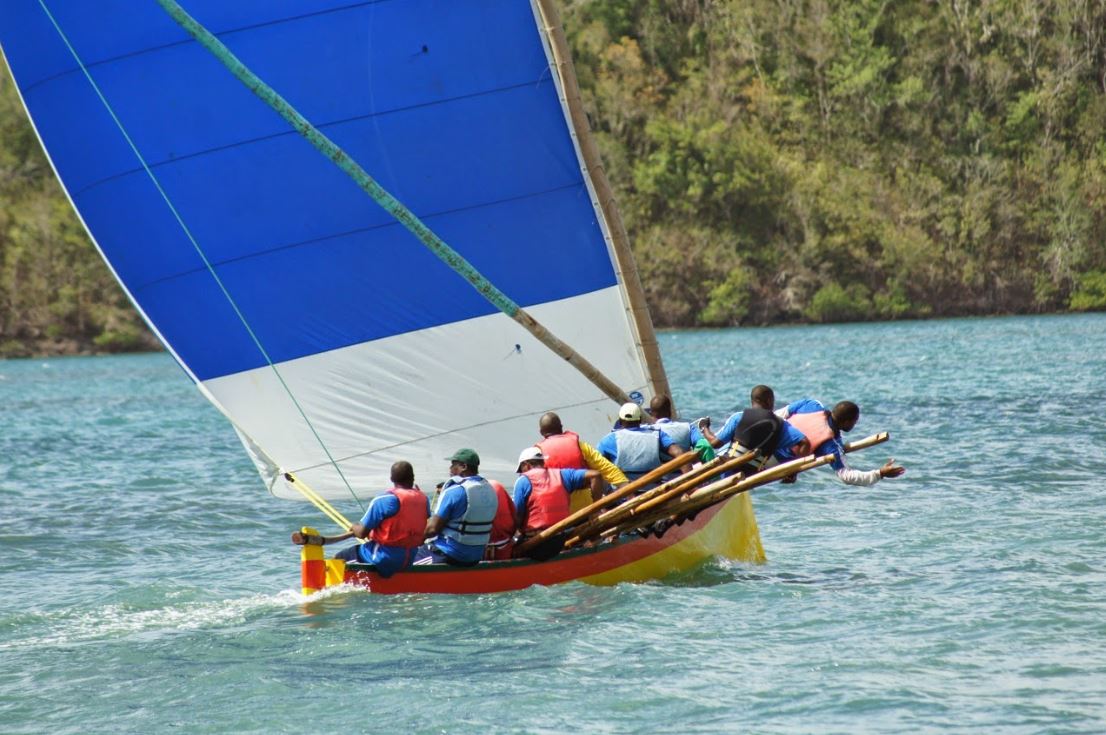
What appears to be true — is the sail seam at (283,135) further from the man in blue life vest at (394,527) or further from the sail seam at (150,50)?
the man in blue life vest at (394,527)

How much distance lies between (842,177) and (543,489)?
246 feet

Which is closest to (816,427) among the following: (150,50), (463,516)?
(463,516)

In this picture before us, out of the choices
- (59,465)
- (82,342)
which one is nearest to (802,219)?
(82,342)

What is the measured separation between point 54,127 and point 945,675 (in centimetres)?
907

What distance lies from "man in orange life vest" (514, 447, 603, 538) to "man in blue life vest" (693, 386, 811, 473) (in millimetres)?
1496

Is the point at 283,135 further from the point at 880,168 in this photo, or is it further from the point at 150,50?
the point at 880,168

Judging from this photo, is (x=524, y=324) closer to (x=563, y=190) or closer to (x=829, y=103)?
(x=563, y=190)

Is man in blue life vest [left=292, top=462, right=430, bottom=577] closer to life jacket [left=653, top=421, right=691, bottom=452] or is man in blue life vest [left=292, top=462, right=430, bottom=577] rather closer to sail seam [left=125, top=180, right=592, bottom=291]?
life jacket [left=653, top=421, right=691, bottom=452]

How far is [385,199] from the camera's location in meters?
14.4

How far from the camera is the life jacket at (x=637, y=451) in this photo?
14.6m

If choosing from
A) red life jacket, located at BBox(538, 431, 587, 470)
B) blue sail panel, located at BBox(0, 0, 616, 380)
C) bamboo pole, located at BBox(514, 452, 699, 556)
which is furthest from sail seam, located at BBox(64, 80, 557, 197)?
bamboo pole, located at BBox(514, 452, 699, 556)

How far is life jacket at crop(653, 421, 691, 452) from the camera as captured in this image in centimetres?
1473

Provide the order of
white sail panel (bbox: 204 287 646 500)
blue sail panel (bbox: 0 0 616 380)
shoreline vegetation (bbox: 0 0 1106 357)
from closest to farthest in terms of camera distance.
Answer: blue sail panel (bbox: 0 0 616 380) → white sail panel (bbox: 204 287 646 500) → shoreline vegetation (bbox: 0 0 1106 357)

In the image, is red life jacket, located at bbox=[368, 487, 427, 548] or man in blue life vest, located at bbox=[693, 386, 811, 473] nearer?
red life jacket, located at bbox=[368, 487, 427, 548]
